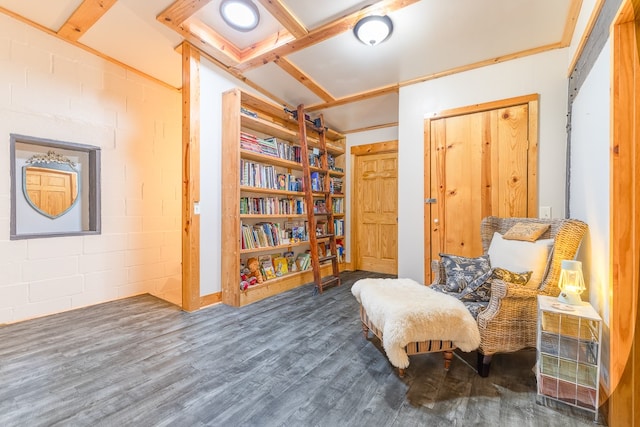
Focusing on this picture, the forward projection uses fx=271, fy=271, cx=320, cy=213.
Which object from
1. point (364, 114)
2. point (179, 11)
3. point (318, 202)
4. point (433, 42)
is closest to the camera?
point (179, 11)

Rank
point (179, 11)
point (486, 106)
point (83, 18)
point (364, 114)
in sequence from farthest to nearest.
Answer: point (364, 114), point (486, 106), point (83, 18), point (179, 11)

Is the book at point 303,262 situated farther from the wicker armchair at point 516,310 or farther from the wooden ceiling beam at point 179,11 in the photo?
the wooden ceiling beam at point 179,11

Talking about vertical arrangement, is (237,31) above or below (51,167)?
above

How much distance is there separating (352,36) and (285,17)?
0.62 m

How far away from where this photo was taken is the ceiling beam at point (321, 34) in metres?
2.08

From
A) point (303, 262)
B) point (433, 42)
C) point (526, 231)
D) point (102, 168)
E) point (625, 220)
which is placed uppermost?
point (433, 42)

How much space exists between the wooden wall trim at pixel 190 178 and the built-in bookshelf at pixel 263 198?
0.30 metres

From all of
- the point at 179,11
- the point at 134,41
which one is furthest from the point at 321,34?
the point at 134,41

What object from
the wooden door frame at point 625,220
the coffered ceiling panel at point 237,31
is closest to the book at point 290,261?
the coffered ceiling panel at point 237,31

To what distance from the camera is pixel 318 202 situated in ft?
13.5

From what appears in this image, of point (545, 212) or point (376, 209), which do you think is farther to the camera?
point (376, 209)

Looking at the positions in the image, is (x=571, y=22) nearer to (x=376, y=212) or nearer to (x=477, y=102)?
(x=477, y=102)

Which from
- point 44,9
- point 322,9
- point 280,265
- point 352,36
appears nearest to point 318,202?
point 280,265

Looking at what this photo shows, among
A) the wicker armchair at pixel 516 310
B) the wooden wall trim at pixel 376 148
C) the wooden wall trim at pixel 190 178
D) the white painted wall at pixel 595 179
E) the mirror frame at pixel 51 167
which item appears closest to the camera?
the white painted wall at pixel 595 179
